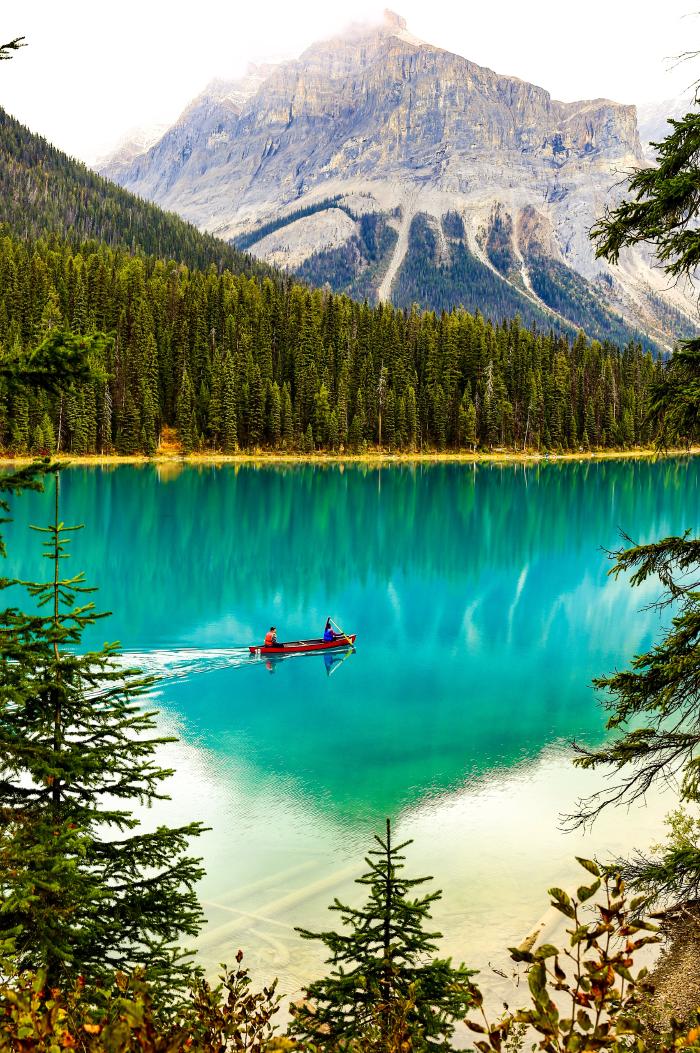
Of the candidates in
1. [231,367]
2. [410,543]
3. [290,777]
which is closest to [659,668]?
[290,777]

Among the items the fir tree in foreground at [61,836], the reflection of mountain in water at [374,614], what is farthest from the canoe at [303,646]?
the fir tree in foreground at [61,836]

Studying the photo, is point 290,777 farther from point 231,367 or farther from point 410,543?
point 231,367

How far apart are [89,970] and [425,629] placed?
3098cm

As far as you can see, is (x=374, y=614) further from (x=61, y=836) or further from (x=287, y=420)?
(x=287, y=420)

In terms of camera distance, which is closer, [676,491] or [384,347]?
[676,491]

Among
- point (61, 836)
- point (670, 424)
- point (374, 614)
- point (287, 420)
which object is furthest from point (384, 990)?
point (287, 420)

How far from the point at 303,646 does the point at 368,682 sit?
3844 millimetres

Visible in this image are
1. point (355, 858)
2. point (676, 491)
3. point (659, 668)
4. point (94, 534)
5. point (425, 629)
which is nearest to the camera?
point (659, 668)

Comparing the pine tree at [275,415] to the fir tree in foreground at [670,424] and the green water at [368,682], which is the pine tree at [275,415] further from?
the fir tree in foreground at [670,424]

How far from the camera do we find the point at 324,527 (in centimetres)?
6550

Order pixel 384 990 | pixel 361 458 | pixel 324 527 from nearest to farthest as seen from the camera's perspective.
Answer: pixel 384 990, pixel 324 527, pixel 361 458

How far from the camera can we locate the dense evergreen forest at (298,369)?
128125mm

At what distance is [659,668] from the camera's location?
9.82m

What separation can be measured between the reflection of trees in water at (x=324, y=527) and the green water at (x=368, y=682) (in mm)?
326
